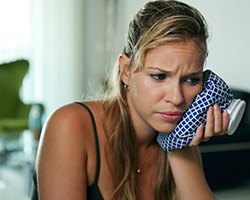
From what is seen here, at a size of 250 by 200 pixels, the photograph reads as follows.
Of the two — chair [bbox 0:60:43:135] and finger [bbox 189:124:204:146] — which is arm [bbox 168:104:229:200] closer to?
finger [bbox 189:124:204:146]

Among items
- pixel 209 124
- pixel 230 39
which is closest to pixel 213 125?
pixel 209 124

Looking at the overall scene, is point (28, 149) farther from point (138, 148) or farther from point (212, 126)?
point (212, 126)

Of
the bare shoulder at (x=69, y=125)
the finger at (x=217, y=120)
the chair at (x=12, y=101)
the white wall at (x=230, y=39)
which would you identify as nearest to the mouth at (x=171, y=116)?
the finger at (x=217, y=120)

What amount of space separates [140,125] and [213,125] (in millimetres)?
209

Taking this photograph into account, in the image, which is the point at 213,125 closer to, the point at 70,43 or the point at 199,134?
the point at 199,134

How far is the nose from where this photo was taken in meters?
1.07

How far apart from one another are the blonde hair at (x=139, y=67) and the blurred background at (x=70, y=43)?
2421mm

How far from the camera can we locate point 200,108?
113 cm

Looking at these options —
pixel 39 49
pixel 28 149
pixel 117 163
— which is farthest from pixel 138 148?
pixel 39 49

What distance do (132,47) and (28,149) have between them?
257 cm

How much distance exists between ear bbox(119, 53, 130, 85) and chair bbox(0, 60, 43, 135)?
2.48 meters

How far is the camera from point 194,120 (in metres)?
1.14

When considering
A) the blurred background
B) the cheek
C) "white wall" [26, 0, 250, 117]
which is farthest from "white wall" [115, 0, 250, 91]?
the cheek

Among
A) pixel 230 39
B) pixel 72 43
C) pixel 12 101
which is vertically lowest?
pixel 12 101
